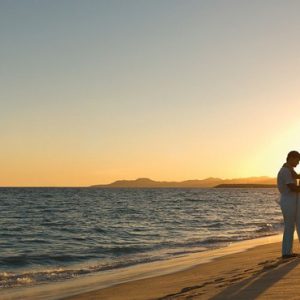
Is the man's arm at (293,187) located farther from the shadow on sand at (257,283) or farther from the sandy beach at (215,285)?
the shadow on sand at (257,283)

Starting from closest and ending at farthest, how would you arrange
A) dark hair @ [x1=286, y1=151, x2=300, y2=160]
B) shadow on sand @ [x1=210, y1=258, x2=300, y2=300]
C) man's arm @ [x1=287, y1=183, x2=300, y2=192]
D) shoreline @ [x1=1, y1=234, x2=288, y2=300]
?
shadow on sand @ [x1=210, y1=258, x2=300, y2=300]
shoreline @ [x1=1, y1=234, x2=288, y2=300]
man's arm @ [x1=287, y1=183, x2=300, y2=192]
dark hair @ [x1=286, y1=151, x2=300, y2=160]

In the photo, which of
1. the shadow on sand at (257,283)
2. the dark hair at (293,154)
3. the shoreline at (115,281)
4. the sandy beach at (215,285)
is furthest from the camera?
the dark hair at (293,154)

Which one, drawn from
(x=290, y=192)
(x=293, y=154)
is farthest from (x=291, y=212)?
(x=293, y=154)

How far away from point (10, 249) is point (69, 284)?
7.68 meters

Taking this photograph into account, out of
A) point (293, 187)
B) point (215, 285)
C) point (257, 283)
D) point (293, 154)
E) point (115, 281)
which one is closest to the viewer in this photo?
point (257, 283)

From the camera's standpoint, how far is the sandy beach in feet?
19.7

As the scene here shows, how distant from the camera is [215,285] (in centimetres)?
703

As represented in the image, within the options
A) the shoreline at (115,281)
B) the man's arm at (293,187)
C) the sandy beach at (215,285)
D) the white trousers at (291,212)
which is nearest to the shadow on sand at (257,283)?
the sandy beach at (215,285)

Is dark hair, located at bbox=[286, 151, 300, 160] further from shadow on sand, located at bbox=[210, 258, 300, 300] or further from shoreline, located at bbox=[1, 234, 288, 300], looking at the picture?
shoreline, located at bbox=[1, 234, 288, 300]

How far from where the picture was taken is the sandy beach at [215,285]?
600 centimetres

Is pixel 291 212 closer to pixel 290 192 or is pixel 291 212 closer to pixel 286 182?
pixel 290 192

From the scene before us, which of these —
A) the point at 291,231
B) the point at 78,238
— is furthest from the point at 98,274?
the point at 78,238

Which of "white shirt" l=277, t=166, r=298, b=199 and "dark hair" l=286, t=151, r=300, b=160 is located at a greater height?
"dark hair" l=286, t=151, r=300, b=160

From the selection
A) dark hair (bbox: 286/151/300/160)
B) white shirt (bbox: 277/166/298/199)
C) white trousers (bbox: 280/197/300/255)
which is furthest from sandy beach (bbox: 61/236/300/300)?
dark hair (bbox: 286/151/300/160)
